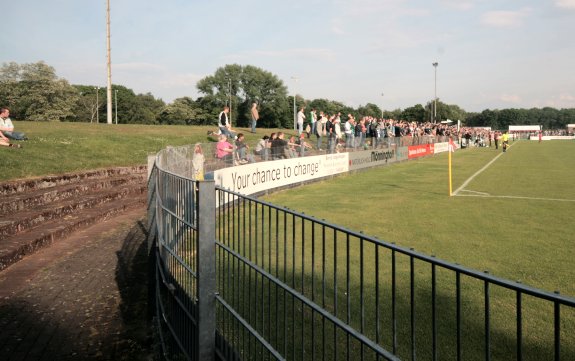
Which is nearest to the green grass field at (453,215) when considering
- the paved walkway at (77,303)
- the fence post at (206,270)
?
the fence post at (206,270)

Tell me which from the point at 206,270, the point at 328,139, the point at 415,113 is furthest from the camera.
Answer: the point at 415,113

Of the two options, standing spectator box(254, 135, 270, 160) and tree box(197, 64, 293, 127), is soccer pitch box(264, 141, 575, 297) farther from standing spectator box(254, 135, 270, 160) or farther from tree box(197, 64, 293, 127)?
tree box(197, 64, 293, 127)

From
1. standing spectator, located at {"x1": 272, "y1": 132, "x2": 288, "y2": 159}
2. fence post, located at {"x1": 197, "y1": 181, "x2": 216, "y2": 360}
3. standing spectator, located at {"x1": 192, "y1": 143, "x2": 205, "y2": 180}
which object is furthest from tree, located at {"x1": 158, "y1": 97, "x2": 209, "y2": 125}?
fence post, located at {"x1": 197, "y1": 181, "x2": 216, "y2": 360}

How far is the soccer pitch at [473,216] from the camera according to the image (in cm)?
720

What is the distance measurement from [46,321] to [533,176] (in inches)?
864

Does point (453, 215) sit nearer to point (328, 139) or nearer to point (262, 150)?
point (262, 150)

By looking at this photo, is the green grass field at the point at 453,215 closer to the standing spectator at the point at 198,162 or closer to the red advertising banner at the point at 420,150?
the standing spectator at the point at 198,162

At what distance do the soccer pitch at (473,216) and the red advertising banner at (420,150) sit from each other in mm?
14313

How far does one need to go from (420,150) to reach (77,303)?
3569cm

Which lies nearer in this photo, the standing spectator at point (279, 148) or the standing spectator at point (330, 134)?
the standing spectator at point (279, 148)

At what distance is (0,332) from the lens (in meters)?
4.89

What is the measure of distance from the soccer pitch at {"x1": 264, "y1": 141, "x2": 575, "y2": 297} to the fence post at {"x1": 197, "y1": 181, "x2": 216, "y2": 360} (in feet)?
14.7

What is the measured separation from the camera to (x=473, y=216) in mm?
11492

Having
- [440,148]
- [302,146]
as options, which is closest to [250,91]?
[440,148]
